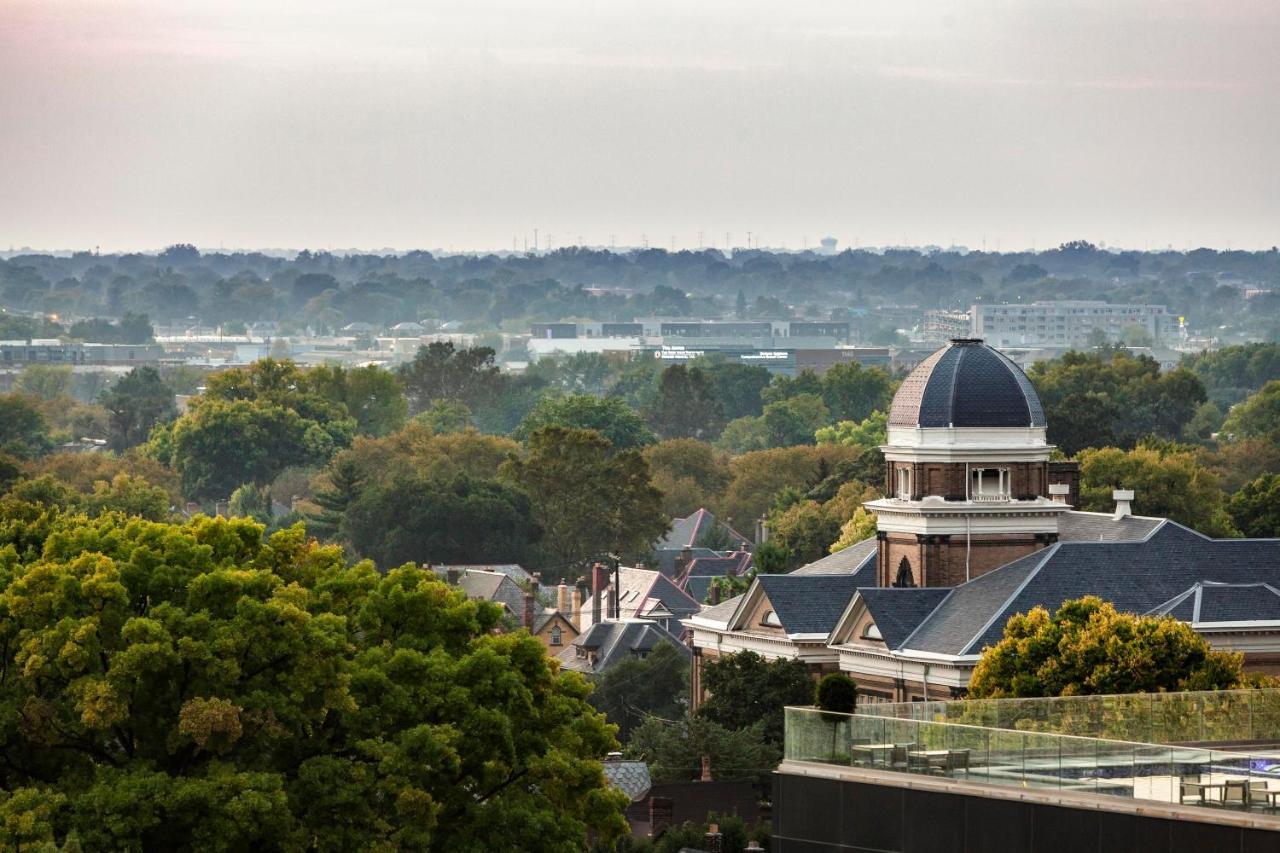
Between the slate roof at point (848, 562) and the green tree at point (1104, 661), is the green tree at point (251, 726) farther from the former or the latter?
the slate roof at point (848, 562)

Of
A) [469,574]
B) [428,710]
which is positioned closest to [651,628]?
[469,574]

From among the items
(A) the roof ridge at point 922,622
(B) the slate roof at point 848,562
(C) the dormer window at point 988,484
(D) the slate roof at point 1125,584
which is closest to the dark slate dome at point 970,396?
(C) the dormer window at point 988,484

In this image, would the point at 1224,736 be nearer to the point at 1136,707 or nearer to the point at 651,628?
the point at 1136,707

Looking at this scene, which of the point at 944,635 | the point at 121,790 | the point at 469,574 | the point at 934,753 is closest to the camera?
the point at 934,753

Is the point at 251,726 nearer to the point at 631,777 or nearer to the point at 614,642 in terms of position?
the point at 631,777

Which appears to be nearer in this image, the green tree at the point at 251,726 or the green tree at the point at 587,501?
the green tree at the point at 251,726

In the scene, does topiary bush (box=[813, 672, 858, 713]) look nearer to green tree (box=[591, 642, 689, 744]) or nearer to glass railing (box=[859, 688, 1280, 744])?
glass railing (box=[859, 688, 1280, 744])
